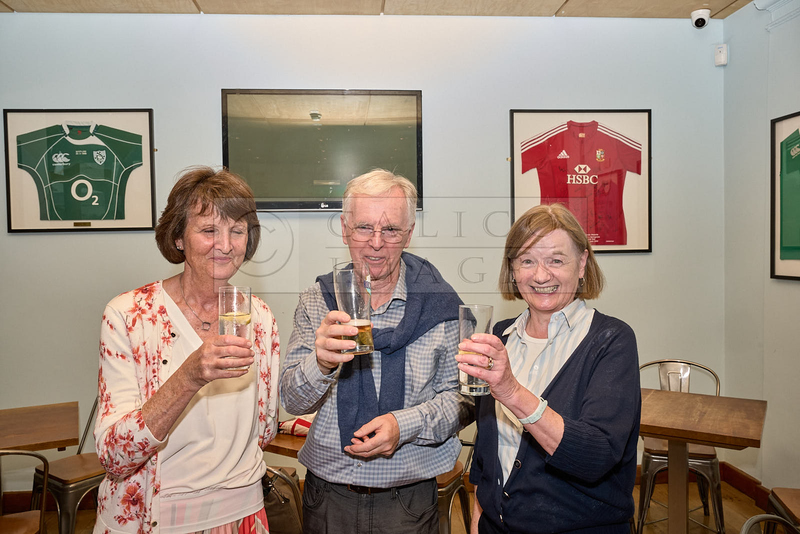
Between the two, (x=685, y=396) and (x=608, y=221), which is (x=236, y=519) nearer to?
(x=685, y=396)

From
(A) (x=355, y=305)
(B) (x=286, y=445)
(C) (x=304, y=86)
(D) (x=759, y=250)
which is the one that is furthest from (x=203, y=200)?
(D) (x=759, y=250)

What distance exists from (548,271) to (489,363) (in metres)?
0.39

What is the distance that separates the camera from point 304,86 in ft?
11.5

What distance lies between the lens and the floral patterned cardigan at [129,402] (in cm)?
123

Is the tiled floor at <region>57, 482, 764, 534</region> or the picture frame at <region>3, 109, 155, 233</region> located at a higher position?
the picture frame at <region>3, 109, 155, 233</region>

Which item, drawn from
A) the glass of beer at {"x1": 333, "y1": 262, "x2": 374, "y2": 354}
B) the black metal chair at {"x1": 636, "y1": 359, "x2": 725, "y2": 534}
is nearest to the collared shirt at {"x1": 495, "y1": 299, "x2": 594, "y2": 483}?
the glass of beer at {"x1": 333, "y1": 262, "x2": 374, "y2": 354}

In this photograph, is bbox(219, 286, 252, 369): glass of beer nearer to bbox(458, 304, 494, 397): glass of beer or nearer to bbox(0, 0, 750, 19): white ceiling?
bbox(458, 304, 494, 397): glass of beer

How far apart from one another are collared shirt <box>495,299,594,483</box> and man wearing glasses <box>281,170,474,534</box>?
4.9 inches

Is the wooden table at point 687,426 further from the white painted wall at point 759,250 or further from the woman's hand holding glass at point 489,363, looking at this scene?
the woman's hand holding glass at point 489,363

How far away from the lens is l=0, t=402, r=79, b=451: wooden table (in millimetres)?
2348

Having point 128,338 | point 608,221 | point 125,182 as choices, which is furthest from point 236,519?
point 608,221

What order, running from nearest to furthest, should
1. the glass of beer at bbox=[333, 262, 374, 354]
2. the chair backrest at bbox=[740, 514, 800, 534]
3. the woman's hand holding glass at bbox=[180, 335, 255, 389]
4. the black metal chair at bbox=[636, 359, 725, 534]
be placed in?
the woman's hand holding glass at bbox=[180, 335, 255, 389], the glass of beer at bbox=[333, 262, 374, 354], the chair backrest at bbox=[740, 514, 800, 534], the black metal chair at bbox=[636, 359, 725, 534]

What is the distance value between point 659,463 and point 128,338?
2776 mm

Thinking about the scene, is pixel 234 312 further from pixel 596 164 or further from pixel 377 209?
pixel 596 164
